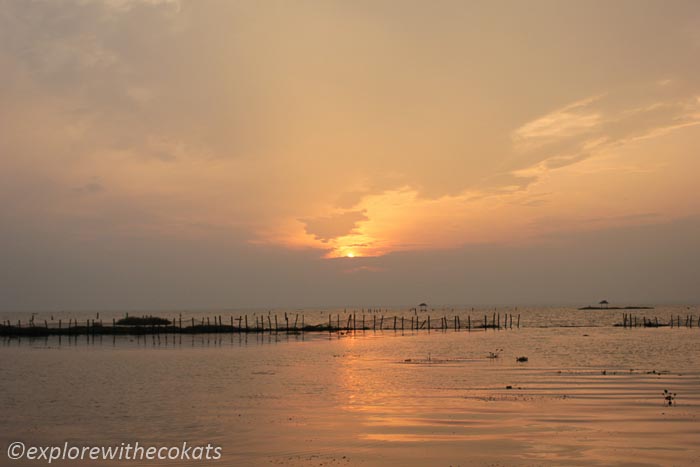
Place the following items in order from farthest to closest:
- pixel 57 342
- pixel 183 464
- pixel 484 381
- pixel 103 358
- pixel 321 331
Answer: pixel 321 331
pixel 57 342
pixel 103 358
pixel 484 381
pixel 183 464

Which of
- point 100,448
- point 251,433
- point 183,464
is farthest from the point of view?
point 251,433

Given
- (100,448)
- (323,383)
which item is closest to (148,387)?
(323,383)

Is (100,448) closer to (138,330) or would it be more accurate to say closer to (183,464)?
(183,464)

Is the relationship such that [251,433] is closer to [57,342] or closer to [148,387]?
[148,387]

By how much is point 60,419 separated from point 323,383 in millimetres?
11180

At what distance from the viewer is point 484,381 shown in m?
25.9

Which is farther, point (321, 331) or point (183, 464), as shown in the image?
point (321, 331)

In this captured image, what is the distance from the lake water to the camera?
45.9ft

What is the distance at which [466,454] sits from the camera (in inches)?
533

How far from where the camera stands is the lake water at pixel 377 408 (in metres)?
14.0

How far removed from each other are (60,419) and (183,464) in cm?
766

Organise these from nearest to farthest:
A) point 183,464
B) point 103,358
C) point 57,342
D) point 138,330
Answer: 1. point 183,464
2. point 103,358
3. point 57,342
4. point 138,330

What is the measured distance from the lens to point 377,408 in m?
19.8

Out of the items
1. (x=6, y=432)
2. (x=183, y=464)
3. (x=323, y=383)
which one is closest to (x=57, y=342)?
(x=323, y=383)
